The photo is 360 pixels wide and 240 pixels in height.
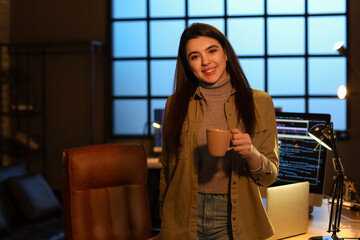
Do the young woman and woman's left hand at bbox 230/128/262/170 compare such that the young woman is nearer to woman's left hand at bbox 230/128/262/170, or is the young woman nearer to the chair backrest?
woman's left hand at bbox 230/128/262/170

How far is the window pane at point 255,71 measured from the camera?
5371mm

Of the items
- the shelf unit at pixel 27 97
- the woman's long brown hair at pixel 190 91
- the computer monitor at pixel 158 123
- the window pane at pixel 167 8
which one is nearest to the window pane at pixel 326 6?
the window pane at pixel 167 8

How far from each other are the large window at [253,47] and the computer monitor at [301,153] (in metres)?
3.17

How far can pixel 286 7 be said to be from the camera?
534 centimetres

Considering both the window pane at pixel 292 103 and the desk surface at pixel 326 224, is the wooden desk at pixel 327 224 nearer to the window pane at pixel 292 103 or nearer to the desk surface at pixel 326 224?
the desk surface at pixel 326 224

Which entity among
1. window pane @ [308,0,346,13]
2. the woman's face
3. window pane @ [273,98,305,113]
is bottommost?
window pane @ [273,98,305,113]

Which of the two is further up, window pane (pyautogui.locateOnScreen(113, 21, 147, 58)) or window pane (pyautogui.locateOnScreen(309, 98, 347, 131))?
window pane (pyautogui.locateOnScreen(113, 21, 147, 58))

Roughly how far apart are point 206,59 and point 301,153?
826 mm

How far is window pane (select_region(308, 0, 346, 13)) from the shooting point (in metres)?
5.27

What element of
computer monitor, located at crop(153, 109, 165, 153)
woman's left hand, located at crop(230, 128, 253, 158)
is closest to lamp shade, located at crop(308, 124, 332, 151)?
woman's left hand, located at crop(230, 128, 253, 158)

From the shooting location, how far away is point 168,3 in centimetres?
554

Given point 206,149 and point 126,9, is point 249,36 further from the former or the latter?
point 206,149

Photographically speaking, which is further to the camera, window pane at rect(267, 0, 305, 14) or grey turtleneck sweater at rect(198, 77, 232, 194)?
window pane at rect(267, 0, 305, 14)

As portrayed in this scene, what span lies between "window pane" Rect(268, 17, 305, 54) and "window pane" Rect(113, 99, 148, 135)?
1.59 meters
